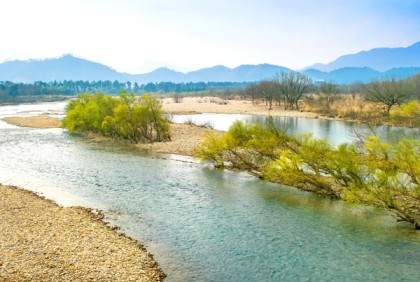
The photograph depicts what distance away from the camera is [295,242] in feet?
Answer: 68.6

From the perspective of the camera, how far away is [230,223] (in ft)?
78.3

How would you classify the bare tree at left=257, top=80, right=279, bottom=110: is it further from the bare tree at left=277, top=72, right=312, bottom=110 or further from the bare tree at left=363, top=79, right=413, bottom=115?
the bare tree at left=363, top=79, right=413, bottom=115

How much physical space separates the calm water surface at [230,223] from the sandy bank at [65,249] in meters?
1.34

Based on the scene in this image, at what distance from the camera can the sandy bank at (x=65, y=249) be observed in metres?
16.3

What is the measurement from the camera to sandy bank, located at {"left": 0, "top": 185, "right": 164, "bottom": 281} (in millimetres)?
16297

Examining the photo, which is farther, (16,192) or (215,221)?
(16,192)

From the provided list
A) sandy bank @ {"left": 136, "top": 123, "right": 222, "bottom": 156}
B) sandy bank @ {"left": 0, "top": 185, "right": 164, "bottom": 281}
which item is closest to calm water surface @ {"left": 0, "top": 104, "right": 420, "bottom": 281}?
sandy bank @ {"left": 0, "top": 185, "right": 164, "bottom": 281}

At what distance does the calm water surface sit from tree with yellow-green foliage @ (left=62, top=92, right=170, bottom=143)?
16501 mm

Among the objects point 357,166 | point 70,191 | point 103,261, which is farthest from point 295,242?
point 70,191

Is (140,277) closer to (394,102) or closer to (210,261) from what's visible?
(210,261)

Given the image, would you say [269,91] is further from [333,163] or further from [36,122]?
[333,163]

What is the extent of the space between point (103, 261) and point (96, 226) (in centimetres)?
528

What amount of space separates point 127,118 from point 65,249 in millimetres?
40539

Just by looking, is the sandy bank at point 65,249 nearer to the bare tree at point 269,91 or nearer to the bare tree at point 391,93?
the bare tree at point 391,93
